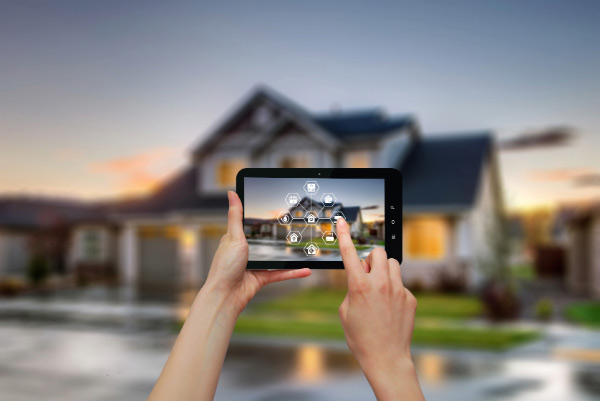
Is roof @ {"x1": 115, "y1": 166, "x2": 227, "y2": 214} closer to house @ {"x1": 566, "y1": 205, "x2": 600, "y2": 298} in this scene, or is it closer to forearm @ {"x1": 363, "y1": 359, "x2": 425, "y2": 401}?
house @ {"x1": 566, "y1": 205, "x2": 600, "y2": 298}

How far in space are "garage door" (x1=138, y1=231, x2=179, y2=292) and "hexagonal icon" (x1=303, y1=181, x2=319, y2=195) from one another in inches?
951

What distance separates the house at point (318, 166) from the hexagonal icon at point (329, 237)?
59.1ft

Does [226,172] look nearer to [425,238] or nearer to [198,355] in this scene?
[425,238]

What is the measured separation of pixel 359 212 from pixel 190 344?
923 mm

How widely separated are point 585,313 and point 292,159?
11.8 metres

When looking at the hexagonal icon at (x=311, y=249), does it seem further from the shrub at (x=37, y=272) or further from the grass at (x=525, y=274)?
the shrub at (x=37, y=272)

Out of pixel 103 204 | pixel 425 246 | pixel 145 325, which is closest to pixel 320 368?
pixel 145 325

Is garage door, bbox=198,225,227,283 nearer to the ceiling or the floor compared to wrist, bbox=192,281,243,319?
nearer to the floor

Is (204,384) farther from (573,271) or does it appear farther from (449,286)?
(573,271)

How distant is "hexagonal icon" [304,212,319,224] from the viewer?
2.24 meters

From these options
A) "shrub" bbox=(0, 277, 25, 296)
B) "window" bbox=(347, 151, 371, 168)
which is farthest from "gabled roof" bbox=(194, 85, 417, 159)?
"shrub" bbox=(0, 277, 25, 296)

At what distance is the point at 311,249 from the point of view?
2.19m

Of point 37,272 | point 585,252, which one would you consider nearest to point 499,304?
point 585,252

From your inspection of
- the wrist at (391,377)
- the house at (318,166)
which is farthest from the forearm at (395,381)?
the house at (318,166)
